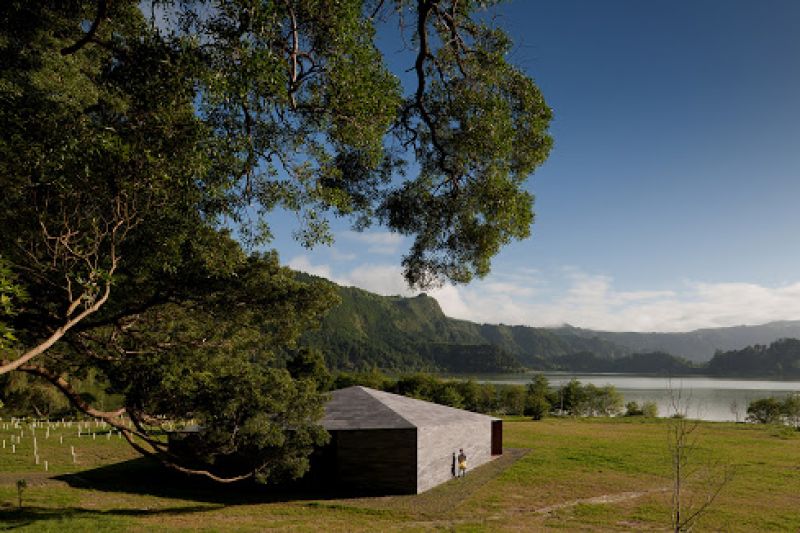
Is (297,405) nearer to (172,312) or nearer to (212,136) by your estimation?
(172,312)

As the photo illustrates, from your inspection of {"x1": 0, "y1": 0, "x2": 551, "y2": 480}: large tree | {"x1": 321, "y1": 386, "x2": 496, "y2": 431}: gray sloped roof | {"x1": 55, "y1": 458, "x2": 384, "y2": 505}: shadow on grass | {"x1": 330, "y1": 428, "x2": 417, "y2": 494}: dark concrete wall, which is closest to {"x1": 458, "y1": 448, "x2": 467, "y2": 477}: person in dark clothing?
{"x1": 321, "y1": 386, "x2": 496, "y2": 431}: gray sloped roof

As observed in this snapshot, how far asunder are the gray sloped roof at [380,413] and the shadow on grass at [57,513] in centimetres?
609

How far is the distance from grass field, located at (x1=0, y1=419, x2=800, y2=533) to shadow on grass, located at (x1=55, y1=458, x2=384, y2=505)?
0.04m

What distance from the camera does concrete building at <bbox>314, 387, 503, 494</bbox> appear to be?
61.8 ft

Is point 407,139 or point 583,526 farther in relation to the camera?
point 583,526

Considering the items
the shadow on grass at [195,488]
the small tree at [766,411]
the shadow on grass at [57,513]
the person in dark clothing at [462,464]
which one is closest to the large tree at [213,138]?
the shadow on grass at [57,513]

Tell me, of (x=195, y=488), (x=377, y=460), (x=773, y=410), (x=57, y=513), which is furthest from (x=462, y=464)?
(x=773, y=410)

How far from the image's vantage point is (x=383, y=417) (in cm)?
2028

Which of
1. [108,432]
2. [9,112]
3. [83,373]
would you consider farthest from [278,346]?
[108,432]

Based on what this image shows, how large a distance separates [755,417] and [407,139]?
65.1m

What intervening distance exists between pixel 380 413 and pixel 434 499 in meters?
4.36

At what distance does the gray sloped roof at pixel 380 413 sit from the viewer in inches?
776

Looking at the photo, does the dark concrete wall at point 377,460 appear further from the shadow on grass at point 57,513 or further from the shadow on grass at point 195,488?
the shadow on grass at point 57,513

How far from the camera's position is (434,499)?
17516 millimetres
